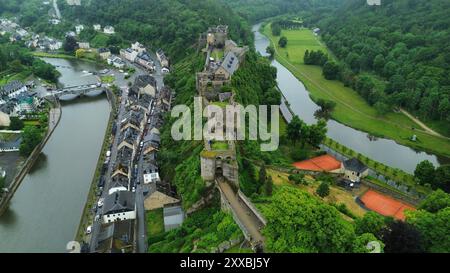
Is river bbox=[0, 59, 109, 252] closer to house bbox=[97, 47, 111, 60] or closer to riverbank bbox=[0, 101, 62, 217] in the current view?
riverbank bbox=[0, 101, 62, 217]

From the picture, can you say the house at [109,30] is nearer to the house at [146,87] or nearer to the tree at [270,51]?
the tree at [270,51]

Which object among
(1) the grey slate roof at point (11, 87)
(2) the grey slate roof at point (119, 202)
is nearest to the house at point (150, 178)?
(2) the grey slate roof at point (119, 202)

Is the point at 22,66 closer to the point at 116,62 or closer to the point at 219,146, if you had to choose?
the point at 116,62

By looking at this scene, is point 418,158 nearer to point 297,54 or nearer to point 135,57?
point 297,54

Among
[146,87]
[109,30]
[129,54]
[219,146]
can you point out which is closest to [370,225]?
[219,146]

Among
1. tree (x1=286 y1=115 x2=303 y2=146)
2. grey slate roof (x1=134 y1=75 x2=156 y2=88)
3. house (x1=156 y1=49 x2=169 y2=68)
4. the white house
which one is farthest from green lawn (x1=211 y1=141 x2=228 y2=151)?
the white house
